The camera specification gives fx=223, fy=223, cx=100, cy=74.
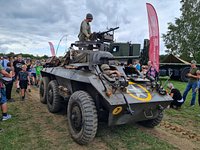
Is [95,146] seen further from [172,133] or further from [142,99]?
[172,133]

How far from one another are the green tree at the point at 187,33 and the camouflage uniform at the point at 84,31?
1031 inches

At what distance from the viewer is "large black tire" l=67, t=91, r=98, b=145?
4301mm

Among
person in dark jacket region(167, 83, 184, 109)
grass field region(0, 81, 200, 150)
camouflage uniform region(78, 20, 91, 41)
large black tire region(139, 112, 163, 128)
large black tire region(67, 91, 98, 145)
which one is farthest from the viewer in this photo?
person in dark jacket region(167, 83, 184, 109)

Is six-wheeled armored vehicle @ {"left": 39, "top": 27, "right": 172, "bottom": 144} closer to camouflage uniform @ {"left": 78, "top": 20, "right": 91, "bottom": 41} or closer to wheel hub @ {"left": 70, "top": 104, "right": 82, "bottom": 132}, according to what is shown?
wheel hub @ {"left": 70, "top": 104, "right": 82, "bottom": 132}

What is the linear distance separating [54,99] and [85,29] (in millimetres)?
2312

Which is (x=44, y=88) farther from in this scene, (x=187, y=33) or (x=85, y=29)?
Result: (x=187, y=33)

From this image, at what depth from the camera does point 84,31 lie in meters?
6.81

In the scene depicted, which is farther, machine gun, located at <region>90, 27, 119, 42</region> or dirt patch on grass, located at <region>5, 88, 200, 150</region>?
machine gun, located at <region>90, 27, 119, 42</region>

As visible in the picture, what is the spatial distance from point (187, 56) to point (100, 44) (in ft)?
88.0

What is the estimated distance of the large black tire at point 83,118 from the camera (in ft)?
14.1

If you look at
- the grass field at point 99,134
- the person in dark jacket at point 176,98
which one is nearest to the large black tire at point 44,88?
the grass field at point 99,134

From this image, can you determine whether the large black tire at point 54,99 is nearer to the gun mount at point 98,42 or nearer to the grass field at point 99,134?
the grass field at point 99,134

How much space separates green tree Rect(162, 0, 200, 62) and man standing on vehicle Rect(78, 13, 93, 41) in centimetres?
2618

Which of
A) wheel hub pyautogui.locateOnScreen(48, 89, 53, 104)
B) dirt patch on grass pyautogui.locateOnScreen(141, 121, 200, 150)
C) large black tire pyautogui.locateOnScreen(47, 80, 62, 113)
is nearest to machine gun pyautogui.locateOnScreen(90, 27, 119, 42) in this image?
large black tire pyautogui.locateOnScreen(47, 80, 62, 113)
